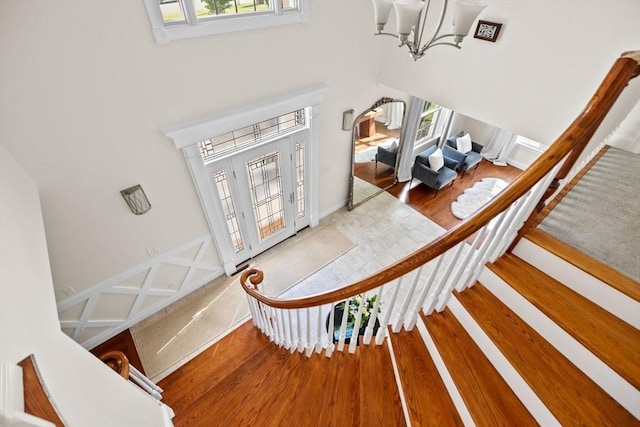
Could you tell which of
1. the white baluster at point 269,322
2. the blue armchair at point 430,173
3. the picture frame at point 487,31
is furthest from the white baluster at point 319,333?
the blue armchair at point 430,173

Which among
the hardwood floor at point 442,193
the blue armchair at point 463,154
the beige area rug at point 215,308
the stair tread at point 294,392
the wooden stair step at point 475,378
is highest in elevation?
the wooden stair step at point 475,378

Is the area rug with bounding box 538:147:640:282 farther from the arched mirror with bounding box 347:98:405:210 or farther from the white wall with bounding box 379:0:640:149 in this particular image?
the arched mirror with bounding box 347:98:405:210

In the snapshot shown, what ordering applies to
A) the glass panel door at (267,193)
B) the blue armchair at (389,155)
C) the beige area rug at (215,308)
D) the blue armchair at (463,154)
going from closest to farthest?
the beige area rug at (215,308) < the glass panel door at (267,193) < the blue armchair at (389,155) < the blue armchair at (463,154)

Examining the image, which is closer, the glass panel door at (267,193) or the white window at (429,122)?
the glass panel door at (267,193)

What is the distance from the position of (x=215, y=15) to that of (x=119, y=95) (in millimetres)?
1109

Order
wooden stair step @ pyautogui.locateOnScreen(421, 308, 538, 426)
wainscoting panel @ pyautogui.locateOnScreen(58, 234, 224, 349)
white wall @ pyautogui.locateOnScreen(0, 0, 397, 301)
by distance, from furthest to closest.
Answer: wainscoting panel @ pyautogui.locateOnScreen(58, 234, 224, 349) < white wall @ pyautogui.locateOnScreen(0, 0, 397, 301) < wooden stair step @ pyautogui.locateOnScreen(421, 308, 538, 426)

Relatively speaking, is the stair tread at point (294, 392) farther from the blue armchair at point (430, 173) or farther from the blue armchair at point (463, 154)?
the blue armchair at point (463, 154)

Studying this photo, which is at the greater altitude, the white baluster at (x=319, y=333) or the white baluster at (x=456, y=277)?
the white baluster at (x=456, y=277)

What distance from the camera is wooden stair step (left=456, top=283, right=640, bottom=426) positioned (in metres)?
1.14

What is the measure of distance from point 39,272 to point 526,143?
27.2 feet

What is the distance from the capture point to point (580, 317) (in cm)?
134

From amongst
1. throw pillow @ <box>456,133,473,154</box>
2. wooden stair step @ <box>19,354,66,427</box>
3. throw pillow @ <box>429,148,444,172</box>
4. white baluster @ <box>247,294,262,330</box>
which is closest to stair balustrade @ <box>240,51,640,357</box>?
white baluster @ <box>247,294,262,330</box>

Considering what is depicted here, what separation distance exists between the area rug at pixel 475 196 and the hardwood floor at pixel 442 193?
0.31 feet

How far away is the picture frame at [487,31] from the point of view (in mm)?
2758
